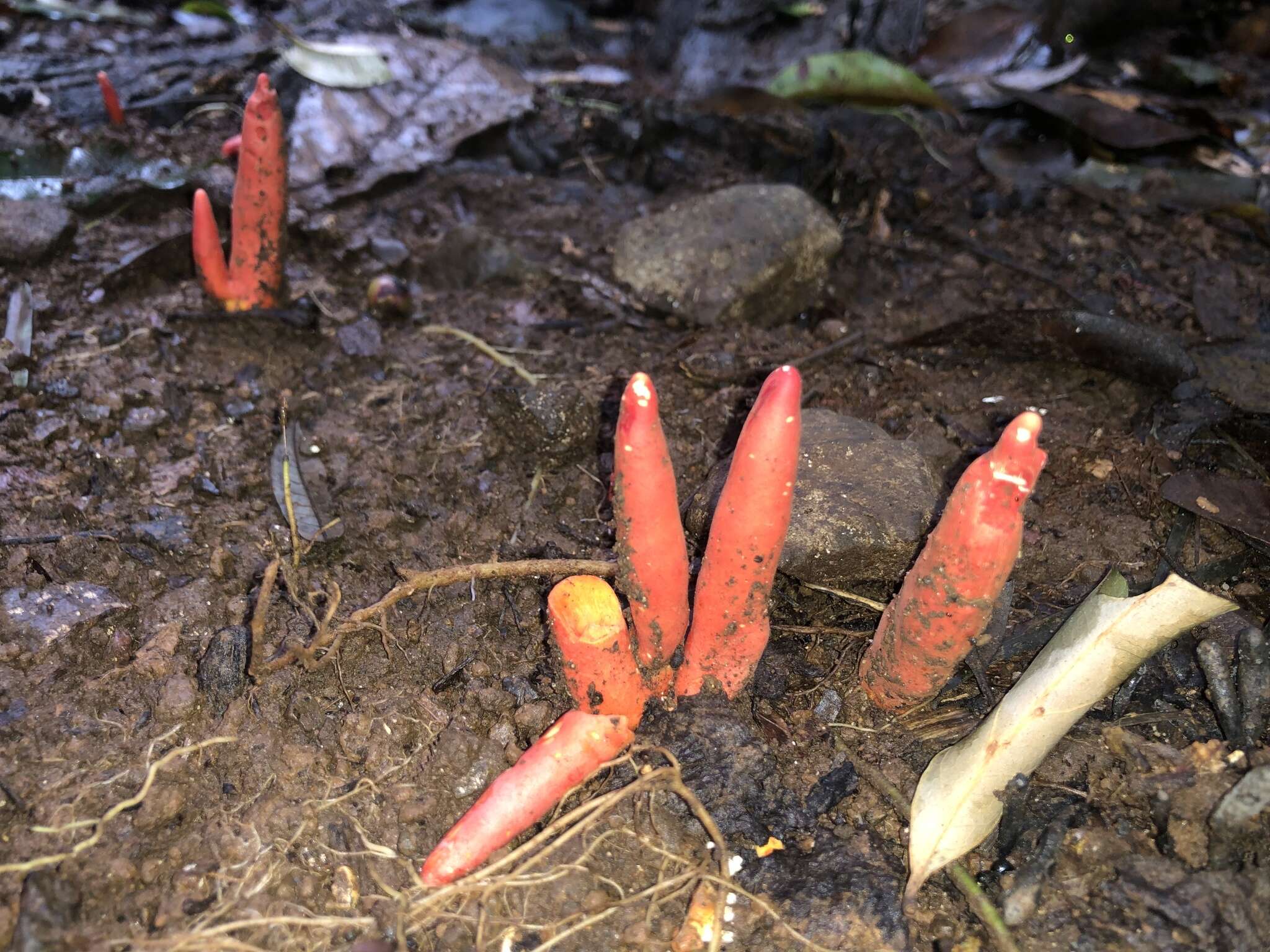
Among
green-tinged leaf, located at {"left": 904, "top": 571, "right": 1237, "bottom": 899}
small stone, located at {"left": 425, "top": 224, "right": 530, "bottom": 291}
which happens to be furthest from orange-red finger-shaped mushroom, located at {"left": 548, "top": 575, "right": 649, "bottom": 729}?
small stone, located at {"left": 425, "top": 224, "right": 530, "bottom": 291}

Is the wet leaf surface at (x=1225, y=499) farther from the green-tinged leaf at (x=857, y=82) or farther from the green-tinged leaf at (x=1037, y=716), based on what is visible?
the green-tinged leaf at (x=857, y=82)

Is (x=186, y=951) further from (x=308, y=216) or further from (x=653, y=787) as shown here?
(x=308, y=216)


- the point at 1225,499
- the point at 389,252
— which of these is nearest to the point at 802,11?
the point at 389,252

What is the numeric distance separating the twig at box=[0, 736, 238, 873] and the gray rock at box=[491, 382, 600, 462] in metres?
1.41

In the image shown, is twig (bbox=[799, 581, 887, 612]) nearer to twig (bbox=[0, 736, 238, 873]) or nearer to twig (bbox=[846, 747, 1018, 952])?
twig (bbox=[846, 747, 1018, 952])

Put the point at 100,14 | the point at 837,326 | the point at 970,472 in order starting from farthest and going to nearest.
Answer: the point at 100,14, the point at 837,326, the point at 970,472

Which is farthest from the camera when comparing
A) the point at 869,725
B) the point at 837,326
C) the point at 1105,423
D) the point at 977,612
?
the point at 837,326

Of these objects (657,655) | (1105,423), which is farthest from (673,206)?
(657,655)

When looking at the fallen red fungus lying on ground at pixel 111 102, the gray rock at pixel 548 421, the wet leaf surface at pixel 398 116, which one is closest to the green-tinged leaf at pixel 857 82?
the wet leaf surface at pixel 398 116

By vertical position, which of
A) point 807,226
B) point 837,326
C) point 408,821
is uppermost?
point 807,226

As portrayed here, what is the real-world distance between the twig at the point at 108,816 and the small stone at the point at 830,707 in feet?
5.18

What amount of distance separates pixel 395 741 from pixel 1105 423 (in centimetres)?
278

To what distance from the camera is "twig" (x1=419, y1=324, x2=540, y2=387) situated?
370 cm

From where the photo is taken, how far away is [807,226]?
4145 millimetres
